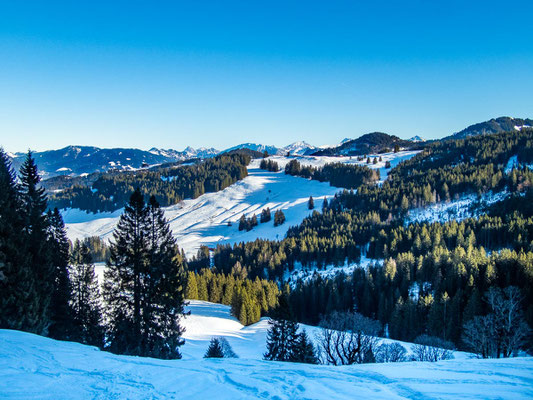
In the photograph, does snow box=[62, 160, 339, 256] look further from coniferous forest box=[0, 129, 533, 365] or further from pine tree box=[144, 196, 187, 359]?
pine tree box=[144, 196, 187, 359]

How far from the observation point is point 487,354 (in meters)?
34.6

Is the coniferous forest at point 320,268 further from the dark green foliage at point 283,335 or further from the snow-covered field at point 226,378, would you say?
the snow-covered field at point 226,378

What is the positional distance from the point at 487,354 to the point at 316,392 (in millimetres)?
36086

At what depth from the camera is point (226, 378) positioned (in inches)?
415

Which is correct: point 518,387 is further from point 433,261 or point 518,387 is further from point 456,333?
point 433,261

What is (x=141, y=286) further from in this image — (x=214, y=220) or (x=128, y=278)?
(x=214, y=220)

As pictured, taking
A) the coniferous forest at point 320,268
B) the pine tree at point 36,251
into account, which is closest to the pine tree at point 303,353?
the coniferous forest at point 320,268

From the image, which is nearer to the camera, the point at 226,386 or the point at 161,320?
the point at 226,386

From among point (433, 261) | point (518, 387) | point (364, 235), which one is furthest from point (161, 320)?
point (364, 235)

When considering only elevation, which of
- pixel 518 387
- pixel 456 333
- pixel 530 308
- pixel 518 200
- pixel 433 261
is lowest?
pixel 456 333

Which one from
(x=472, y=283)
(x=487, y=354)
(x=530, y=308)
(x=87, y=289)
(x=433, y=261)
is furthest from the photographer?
(x=433, y=261)

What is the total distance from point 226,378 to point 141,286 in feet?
49.3

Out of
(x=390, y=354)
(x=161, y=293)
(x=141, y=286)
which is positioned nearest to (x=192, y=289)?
(x=390, y=354)

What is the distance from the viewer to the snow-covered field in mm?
8836
